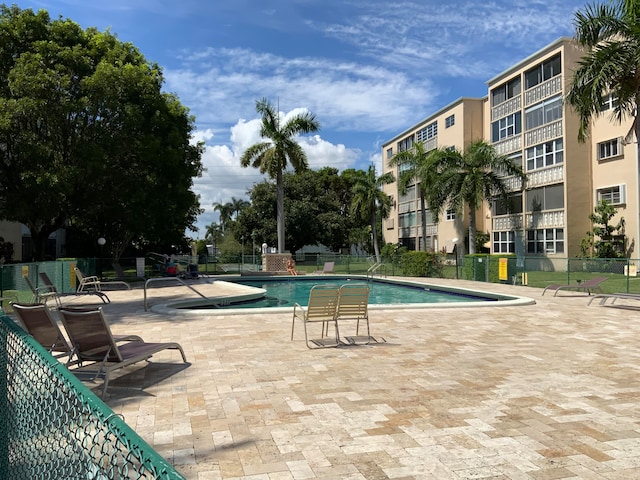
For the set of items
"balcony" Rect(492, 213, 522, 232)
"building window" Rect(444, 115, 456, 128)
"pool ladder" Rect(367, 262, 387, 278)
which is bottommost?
"pool ladder" Rect(367, 262, 387, 278)

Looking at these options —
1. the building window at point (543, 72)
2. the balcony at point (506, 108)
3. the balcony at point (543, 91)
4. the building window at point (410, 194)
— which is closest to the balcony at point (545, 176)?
the balcony at point (543, 91)

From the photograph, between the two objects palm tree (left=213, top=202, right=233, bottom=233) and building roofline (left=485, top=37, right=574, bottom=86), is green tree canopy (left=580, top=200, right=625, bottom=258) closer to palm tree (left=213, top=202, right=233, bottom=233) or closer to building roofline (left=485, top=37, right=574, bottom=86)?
building roofline (left=485, top=37, right=574, bottom=86)

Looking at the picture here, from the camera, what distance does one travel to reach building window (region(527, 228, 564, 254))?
33625mm

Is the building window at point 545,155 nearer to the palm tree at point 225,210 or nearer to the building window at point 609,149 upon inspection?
the building window at point 609,149

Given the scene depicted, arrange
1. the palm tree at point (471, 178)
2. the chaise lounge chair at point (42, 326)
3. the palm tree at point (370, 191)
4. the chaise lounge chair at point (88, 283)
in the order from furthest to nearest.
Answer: the palm tree at point (370, 191)
the palm tree at point (471, 178)
the chaise lounge chair at point (88, 283)
the chaise lounge chair at point (42, 326)

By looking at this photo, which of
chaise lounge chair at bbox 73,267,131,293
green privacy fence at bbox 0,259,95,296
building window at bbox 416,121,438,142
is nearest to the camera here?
green privacy fence at bbox 0,259,95,296

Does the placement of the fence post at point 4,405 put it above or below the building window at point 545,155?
below

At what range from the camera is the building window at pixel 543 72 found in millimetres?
33812

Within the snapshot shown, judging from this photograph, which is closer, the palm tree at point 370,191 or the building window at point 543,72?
the building window at point 543,72

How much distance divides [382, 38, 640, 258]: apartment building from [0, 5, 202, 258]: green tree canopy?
22188 millimetres

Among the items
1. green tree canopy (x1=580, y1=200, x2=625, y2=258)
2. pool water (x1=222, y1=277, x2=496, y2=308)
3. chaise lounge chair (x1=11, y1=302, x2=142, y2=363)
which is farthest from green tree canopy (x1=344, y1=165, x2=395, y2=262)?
chaise lounge chair (x1=11, y1=302, x2=142, y2=363)

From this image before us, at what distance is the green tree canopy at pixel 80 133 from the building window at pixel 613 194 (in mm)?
24929

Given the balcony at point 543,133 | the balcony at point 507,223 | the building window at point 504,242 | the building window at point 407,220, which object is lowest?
the building window at point 504,242

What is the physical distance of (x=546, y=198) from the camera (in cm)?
3466
